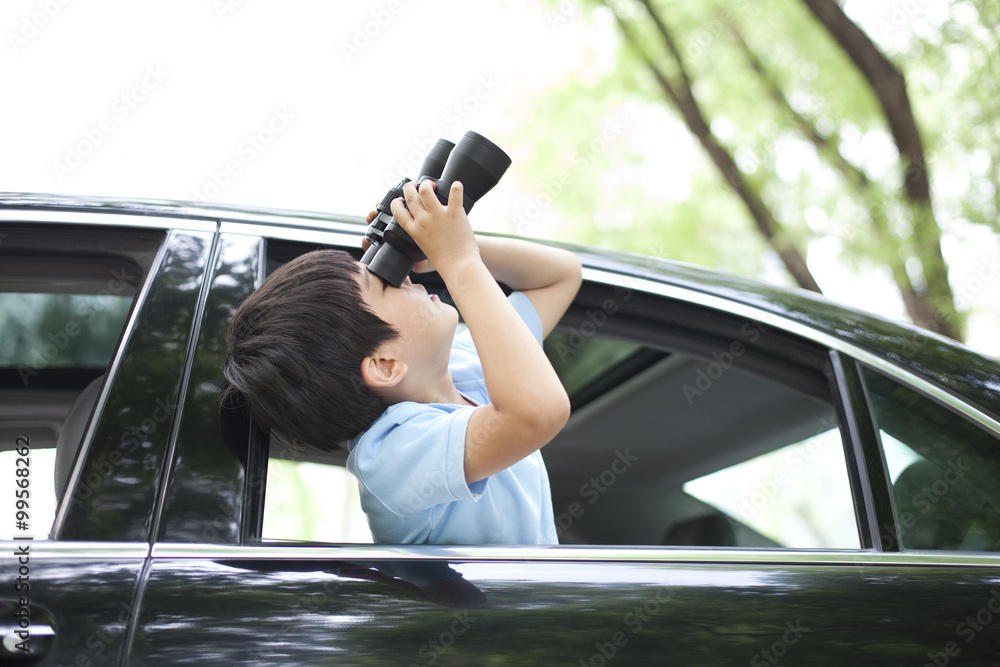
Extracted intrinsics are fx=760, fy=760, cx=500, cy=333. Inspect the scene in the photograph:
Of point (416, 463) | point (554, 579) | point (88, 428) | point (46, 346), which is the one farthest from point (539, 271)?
point (46, 346)

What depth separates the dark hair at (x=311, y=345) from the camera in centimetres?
134

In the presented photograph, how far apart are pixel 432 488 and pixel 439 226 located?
45 cm

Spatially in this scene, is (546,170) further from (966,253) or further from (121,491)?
(121,491)

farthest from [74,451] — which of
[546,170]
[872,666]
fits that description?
[546,170]

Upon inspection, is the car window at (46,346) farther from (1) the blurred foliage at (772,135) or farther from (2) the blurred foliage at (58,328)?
(1) the blurred foliage at (772,135)

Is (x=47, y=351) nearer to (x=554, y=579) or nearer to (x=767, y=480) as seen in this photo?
(x=554, y=579)

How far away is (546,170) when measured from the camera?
9312 mm

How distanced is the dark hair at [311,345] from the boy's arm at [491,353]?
180mm

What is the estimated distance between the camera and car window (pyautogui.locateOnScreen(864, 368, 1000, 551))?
130 cm

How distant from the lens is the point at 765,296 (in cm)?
162

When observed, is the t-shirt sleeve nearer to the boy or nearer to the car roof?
the boy

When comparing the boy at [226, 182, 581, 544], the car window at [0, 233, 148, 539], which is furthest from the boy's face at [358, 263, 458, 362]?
the car window at [0, 233, 148, 539]

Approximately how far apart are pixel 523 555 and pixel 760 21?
24.4ft

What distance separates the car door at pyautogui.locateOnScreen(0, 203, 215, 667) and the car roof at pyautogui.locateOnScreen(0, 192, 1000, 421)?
52 mm
